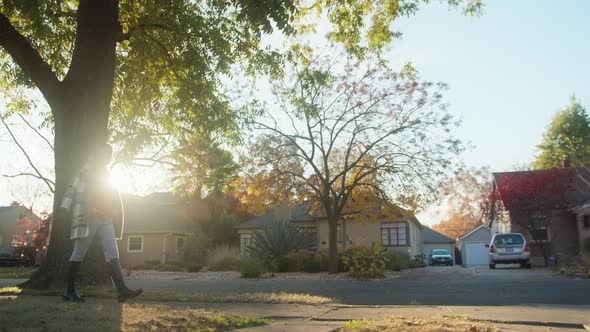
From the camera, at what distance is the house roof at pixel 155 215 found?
138ft

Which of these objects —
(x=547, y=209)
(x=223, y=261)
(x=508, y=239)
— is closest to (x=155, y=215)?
(x=223, y=261)

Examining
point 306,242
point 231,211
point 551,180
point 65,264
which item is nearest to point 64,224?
point 65,264

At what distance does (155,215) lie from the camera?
44750mm

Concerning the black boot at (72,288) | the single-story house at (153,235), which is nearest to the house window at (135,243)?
the single-story house at (153,235)

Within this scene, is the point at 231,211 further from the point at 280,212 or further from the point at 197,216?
the point at 280,212

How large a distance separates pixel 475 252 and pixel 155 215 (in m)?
31.9

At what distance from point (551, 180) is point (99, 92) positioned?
21479 mm

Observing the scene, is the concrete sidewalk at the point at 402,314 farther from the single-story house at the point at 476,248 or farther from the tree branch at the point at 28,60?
the single-story house at the point at 476,248

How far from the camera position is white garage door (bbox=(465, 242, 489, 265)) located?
52.9 metres

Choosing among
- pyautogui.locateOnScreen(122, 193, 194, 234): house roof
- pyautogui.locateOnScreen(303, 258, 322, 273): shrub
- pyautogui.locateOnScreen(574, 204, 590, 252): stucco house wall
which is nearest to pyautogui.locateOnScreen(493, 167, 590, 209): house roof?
pyautogui.locateOnScreen(574, 204, 590, 252): stucco house wall

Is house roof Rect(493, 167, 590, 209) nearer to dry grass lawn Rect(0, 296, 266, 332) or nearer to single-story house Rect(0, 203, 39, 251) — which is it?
dry grass lawn Rect(0, 296, 266, 332)

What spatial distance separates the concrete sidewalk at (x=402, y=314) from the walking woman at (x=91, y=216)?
1418mm

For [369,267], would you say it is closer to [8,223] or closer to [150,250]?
[150,250]

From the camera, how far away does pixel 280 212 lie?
123 ft
